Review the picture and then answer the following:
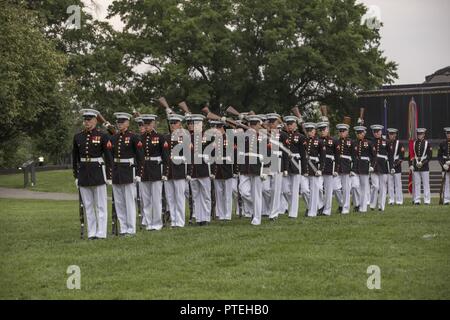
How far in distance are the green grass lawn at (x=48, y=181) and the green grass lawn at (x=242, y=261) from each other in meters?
20.6

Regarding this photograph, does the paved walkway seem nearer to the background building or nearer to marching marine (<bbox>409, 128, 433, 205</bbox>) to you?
marching marine (<bbox>409, 128, 433, 205</bbox>)

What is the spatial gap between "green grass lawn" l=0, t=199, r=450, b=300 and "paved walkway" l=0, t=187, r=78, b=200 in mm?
15594

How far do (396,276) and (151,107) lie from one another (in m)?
34.8

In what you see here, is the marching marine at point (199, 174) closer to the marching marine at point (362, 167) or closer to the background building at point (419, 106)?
the marching marine at point (362, 167)

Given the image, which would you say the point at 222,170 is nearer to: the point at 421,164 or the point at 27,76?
the point at 421,164

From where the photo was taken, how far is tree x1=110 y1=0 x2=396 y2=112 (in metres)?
40.5

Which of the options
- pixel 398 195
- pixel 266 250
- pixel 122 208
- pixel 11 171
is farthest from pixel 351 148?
pixel 11 171

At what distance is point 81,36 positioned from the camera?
43.6 metres

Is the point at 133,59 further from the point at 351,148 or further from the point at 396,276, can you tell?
the point at 396,276

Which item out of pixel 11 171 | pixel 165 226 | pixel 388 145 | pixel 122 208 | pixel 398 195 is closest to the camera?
pixel 122 208

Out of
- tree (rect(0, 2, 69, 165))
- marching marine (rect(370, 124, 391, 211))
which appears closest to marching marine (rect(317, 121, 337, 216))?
marching marine (rect(370, 124, 391, 211))

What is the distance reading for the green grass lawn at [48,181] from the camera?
→ 38.4 meters

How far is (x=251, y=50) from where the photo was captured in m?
42.1

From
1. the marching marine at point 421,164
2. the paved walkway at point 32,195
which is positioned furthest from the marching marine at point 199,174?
the paved walkway at point 32,195
